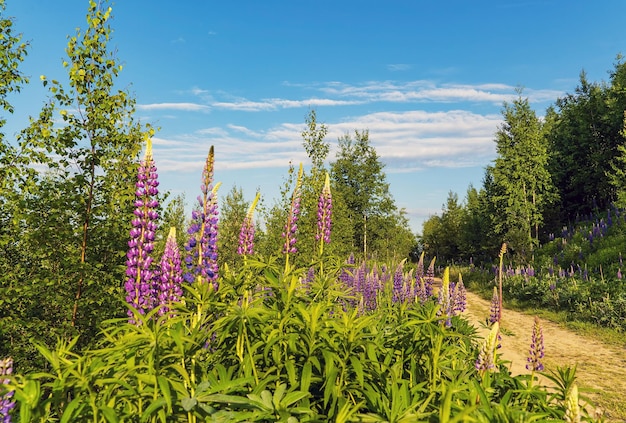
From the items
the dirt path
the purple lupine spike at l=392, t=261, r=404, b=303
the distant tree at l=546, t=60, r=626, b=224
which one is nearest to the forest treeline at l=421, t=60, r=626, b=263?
the distant tree at l=546, t=60, r=626, b=224

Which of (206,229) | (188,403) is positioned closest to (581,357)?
(206,229)

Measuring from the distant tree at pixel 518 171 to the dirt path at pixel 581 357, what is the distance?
9645 millimetres

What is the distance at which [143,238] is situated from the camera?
4.23m

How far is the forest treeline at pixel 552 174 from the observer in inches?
909

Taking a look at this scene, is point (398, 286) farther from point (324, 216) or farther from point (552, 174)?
point (552, 174)

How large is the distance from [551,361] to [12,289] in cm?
1072

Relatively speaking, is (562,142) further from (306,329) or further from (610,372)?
(306,329)

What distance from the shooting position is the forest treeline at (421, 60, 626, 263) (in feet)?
75.8

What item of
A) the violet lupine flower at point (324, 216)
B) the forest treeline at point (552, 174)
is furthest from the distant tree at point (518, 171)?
the violet lupine flower at point (324, 216)

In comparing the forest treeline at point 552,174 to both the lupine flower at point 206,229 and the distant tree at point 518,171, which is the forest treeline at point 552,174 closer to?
the distant tree at point 518,171

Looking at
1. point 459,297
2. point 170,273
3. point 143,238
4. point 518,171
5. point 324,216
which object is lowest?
point 459,297

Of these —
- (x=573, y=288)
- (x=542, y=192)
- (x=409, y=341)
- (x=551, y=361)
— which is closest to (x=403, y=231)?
(x=542, y=192)

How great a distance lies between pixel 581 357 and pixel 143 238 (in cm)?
1066

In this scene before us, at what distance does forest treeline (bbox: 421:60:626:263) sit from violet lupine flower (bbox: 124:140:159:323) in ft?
71.0
